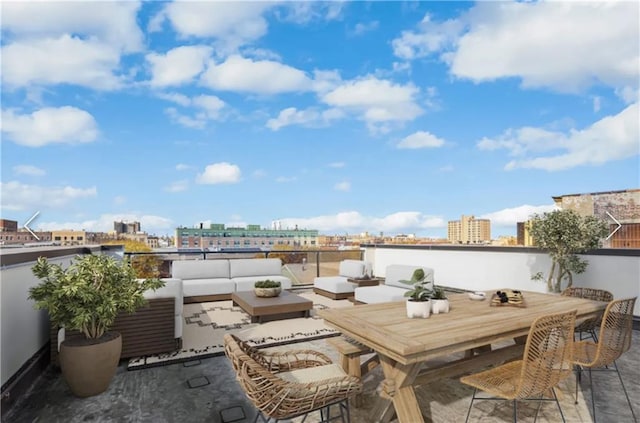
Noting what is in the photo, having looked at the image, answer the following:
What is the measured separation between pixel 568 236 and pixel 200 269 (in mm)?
6279

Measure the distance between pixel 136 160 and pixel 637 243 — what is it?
15550mm

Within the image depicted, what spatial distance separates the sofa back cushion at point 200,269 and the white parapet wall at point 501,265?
438cm

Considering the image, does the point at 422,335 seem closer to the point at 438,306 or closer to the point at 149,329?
the point at 438,306

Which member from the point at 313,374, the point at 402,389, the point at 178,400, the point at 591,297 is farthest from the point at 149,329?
the point at 591,297

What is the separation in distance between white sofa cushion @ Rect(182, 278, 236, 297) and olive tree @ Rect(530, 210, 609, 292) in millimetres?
5348

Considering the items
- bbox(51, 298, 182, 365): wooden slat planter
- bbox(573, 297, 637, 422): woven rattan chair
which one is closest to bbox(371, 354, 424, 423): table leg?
bbox(573, 297, 637, 422): woven rattan chair

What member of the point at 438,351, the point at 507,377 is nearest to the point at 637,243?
the point at 507,377

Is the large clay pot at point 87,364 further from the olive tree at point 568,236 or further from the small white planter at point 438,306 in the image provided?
the olive tree at point 568,236

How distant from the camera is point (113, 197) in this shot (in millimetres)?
15484

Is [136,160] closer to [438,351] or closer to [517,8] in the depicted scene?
[517,8]

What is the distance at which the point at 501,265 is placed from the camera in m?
6.99

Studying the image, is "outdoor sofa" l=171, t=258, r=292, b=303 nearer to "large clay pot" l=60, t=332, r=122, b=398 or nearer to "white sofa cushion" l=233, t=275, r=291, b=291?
"white sofa cushion" l=233, t=275, r=291, b=291

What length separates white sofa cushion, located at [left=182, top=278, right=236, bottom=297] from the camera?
6316 millimetres

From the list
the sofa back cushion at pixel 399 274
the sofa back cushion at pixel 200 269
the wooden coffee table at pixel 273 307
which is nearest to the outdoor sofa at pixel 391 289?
the sofa back cushion at pixel 399 274
